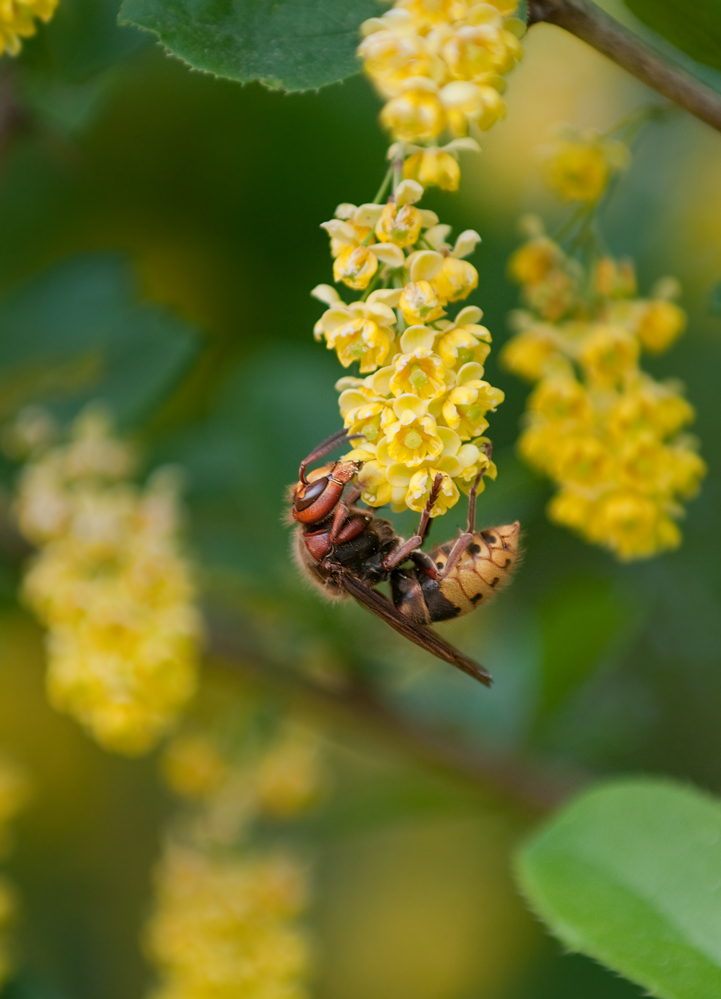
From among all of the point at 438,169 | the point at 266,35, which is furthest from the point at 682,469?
the point at 266,35

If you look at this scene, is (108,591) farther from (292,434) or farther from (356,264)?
(356,264)

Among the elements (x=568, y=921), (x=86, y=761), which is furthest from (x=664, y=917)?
(x=86, y=761)

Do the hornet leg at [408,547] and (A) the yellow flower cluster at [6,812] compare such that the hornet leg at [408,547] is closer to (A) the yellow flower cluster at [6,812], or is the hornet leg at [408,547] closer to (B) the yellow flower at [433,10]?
(B) the yellow flower at [433,10]

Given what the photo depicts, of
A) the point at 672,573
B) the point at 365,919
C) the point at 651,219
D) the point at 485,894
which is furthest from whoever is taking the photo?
the point at 365,919

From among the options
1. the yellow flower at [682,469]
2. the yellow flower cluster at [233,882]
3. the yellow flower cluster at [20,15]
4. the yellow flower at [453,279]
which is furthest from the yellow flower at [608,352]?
the yellow flower cluster at [233,882]

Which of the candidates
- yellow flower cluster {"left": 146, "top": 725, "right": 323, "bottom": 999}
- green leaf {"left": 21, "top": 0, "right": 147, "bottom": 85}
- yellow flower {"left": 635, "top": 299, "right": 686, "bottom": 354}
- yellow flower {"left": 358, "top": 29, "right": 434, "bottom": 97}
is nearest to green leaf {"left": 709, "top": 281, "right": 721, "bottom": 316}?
yellow flower {"left": 635, "top": 299, "right": 686, "bottom": 354}

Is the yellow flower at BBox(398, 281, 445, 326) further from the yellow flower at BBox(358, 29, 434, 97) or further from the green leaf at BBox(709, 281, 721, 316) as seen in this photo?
the green leaf at BBox(709, 281, 721, 316)

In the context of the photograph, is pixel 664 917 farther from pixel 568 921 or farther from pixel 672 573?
pixel 672 573
